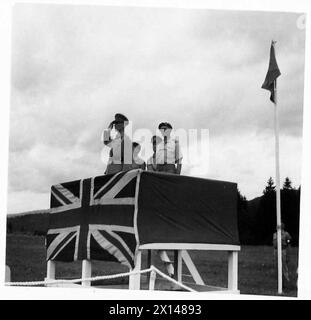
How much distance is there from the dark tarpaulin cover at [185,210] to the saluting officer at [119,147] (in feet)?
3.09

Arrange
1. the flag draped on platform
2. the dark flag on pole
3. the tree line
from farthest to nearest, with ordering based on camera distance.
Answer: the tree line
the dark flag on pole
the flag draped on platform

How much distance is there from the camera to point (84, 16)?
21.9 ft

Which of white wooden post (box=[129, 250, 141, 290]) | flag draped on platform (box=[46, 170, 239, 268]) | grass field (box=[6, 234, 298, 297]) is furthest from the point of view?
grass field (box=[6, 234, 298, 297])

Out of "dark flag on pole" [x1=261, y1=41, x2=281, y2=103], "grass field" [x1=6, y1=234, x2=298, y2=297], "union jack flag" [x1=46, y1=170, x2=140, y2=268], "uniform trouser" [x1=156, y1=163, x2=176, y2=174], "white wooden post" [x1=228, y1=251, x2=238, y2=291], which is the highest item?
"dark flag on pole" [x1=261, y1=41, x2=281, y2=103]

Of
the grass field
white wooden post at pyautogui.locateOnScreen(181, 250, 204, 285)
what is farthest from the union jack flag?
the grass field

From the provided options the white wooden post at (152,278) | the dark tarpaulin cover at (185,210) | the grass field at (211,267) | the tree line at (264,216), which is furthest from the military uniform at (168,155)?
the tree line at (264,216)

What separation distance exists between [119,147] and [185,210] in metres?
1.32

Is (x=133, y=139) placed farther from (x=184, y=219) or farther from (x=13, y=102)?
(x=13, y=102)

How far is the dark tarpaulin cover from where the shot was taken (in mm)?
6316

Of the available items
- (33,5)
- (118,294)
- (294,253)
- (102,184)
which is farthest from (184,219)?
(294,253)

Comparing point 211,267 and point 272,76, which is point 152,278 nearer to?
point 272,76

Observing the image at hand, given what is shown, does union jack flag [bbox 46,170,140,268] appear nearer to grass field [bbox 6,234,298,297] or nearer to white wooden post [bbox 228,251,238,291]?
white wooden post [bbox 228,251,238,291]

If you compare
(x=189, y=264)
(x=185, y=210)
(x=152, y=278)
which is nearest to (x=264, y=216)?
(x=189, y=264)

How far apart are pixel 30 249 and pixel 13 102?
8.00 meters
